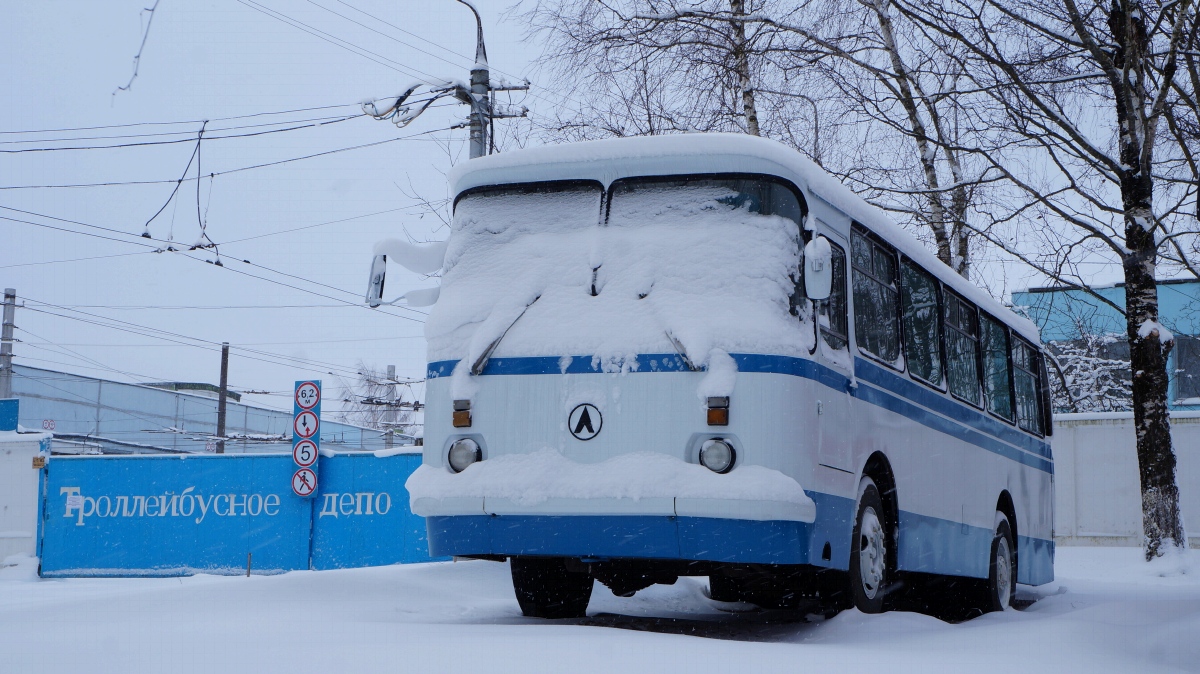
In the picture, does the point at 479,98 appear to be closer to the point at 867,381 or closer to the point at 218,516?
the point at 218,516

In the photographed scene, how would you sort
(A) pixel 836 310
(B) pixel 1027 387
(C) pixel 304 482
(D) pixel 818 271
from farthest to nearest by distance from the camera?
(C) pixel 304 482
(B) pixel 1027 387
(A) pixel 836 310
(D) pixel 818 271

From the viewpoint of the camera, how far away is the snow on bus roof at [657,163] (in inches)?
287

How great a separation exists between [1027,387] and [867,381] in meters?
5.90

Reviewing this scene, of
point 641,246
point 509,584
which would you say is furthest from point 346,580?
point 641,246

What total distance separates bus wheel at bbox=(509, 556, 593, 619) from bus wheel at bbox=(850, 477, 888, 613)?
5.74ft

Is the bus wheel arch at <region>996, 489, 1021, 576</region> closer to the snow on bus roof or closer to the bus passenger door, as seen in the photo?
the snow on bus roof

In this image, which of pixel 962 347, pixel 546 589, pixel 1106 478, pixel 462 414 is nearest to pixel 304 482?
pixel 546 589

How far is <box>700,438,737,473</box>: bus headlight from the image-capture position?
673 centimetres

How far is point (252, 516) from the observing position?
1938 centimetres

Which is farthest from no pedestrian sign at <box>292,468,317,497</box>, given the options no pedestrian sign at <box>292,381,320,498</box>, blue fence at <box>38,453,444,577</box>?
blue fence at <box>38,453,444,577</box>

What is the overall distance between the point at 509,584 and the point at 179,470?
1076 cm

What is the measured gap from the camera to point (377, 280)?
828 cm

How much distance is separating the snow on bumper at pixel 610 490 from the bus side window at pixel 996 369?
520cm

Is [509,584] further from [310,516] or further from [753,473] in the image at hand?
[310,516]
